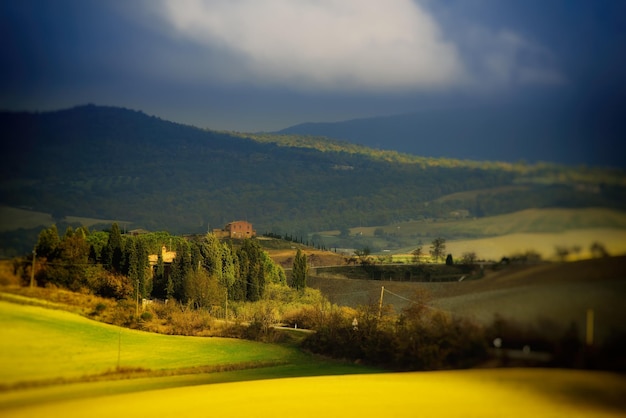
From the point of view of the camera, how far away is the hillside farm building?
8.27 meters

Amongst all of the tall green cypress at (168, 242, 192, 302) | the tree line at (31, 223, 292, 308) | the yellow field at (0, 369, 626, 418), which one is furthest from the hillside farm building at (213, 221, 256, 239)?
the yellow field at (0, 369, 626, 418)

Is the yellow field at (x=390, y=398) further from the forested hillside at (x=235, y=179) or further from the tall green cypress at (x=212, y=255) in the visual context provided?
the forested hillside at (x=235, y=179)

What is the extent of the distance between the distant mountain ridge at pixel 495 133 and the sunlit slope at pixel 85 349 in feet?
7.87

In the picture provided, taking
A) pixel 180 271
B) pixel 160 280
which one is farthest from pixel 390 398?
pixel 160 280

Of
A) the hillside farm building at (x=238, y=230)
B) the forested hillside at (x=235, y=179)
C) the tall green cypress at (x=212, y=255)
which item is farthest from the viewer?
the hillside farm building at (x=238, y=230)

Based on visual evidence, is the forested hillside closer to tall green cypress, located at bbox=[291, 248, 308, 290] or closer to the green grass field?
tall green cypress, located at bbox=[291, 248, 308, 290]

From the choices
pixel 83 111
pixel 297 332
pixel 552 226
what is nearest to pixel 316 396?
pixel 297 332

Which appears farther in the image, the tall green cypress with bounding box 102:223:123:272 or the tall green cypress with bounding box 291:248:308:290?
the tall green cypress with bounding box 291:248:308:290

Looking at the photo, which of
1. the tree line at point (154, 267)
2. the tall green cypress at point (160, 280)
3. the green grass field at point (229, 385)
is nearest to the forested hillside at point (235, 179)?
the tree line at point (154, 267)

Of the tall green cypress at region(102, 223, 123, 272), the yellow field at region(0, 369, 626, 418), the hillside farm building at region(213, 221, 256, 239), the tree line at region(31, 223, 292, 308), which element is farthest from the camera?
Result: the hillside farm building at region(213, 221, 256, 239)

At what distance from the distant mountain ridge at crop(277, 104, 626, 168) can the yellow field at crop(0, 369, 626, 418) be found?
2.12 metres

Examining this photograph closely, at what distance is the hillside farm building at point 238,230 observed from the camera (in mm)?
8273

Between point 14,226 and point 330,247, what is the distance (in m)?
3.07

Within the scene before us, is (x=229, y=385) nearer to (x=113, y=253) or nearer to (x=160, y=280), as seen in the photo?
(x=160, y=280)
